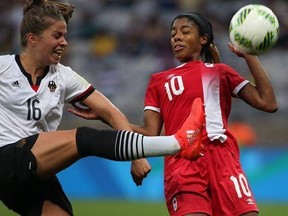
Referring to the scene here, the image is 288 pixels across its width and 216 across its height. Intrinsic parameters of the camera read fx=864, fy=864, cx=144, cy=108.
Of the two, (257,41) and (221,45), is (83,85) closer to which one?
(257,41)

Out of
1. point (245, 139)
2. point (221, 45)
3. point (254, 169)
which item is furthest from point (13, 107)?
point (221, 45)

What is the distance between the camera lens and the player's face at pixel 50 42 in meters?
6.03

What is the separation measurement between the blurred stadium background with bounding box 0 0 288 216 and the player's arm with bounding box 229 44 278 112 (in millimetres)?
4952

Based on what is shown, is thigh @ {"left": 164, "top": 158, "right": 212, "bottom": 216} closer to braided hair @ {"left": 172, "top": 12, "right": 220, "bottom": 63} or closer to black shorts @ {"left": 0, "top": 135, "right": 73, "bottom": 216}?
black shorts @ {"left": 0, "top": 135, "right": 73, "bottom": 216}

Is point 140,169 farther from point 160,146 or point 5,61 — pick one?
point 5,61

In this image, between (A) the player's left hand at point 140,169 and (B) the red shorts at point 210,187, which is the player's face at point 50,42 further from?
(B) the red shorts at point 210,187

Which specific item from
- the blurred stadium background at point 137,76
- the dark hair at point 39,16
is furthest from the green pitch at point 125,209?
the dark hair at point 39,16

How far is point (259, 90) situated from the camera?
19.9ft

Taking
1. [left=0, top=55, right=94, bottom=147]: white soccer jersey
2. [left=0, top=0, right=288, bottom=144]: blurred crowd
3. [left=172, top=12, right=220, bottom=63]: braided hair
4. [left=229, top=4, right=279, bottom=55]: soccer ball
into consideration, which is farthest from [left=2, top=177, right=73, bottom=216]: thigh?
[left=0, top=0, right=288, bottom=144]: blurred crowd

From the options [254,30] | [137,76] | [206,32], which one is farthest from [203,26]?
[137,76]

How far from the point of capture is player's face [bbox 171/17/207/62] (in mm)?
6164

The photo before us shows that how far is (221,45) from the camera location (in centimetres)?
1595

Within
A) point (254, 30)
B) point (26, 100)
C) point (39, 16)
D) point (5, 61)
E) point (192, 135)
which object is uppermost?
point (254, 30)

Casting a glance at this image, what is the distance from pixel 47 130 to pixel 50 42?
2.02 ft
